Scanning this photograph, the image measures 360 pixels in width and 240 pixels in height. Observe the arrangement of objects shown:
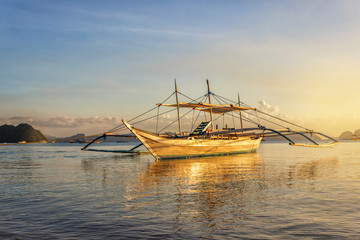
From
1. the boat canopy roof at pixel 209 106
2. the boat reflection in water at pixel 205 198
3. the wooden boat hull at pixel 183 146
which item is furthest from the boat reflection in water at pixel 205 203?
the boat canopy roof at pixel 209 106

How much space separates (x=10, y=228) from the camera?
9.09 metres

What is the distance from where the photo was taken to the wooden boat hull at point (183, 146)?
38406mm

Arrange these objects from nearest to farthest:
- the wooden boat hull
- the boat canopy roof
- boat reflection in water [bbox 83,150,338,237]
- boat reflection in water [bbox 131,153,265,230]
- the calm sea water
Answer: the calm sea water → boat reflection in water [bbox 83,150,338,237] → boat reflection in water [bbox 131,153,265,230] → the wooden boat hull → the boat canopy roof

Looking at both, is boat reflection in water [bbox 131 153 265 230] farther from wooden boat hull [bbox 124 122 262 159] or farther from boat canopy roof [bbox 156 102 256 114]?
boat canopy roof [bbox 156 102 256 114]

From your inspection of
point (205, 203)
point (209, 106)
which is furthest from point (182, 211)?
point (209, 106)

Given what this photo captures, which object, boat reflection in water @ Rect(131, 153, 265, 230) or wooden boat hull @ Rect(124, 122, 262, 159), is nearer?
boat reflection in water @ Rect(131, 153, 265, 230)

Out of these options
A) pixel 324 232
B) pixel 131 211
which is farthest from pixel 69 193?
pixel 324 232

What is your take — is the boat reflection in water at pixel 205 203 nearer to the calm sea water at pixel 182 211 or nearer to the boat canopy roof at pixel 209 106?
the calm sea water at pixel 182 211

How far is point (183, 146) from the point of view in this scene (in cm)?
4184

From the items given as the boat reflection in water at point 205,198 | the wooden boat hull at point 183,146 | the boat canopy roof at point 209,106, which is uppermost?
the boat canopy roof at point 209,106

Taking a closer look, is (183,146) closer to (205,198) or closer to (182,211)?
(205,198)

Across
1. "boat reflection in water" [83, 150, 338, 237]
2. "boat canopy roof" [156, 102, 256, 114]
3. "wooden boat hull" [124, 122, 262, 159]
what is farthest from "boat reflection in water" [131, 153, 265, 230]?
"boat canopy roof" [156, 102, 256, 114]

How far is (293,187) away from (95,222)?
11.7 meters

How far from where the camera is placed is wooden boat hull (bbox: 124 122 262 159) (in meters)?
38.4
